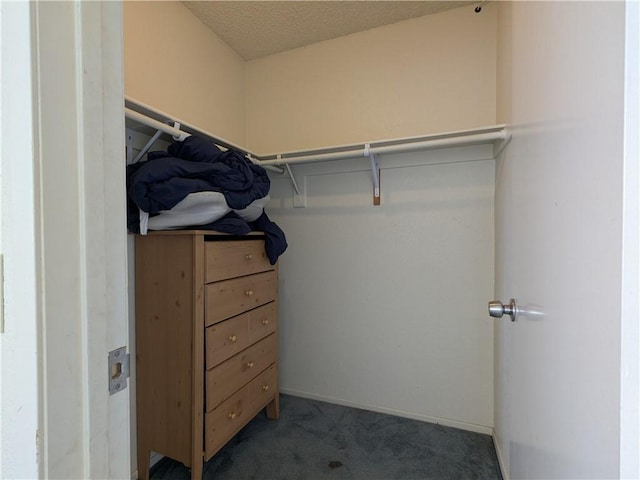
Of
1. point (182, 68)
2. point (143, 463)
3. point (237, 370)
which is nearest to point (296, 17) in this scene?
point (182, 68)

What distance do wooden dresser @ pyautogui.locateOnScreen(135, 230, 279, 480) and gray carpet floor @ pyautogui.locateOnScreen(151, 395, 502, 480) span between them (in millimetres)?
203

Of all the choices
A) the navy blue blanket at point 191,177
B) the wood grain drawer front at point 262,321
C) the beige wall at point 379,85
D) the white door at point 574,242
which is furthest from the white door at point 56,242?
the beige wall at point 379,85

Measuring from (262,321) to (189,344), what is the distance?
503 millimetres

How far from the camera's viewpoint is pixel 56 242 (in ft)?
1.24

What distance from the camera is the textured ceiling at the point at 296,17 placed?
5.60ft

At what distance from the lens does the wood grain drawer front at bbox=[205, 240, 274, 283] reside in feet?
4.49

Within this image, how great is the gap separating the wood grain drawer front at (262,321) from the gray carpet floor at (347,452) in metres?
0.58

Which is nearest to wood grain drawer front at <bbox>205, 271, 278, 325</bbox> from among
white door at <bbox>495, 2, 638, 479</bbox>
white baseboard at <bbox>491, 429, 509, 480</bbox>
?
white door at <bbox>495, 2, 638, 479</bbox>

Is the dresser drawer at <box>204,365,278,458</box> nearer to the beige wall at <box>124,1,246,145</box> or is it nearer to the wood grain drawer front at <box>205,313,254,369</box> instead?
the wood grain drawer front at <box>205,313,254,369</box>

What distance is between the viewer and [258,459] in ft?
5.03

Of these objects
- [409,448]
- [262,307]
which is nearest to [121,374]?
[262,307]

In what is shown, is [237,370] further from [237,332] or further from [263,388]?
[263,388]

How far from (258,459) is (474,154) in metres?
2.06

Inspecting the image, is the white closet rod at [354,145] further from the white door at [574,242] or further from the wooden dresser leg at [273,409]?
the wooden dresser leg at [273,409]
